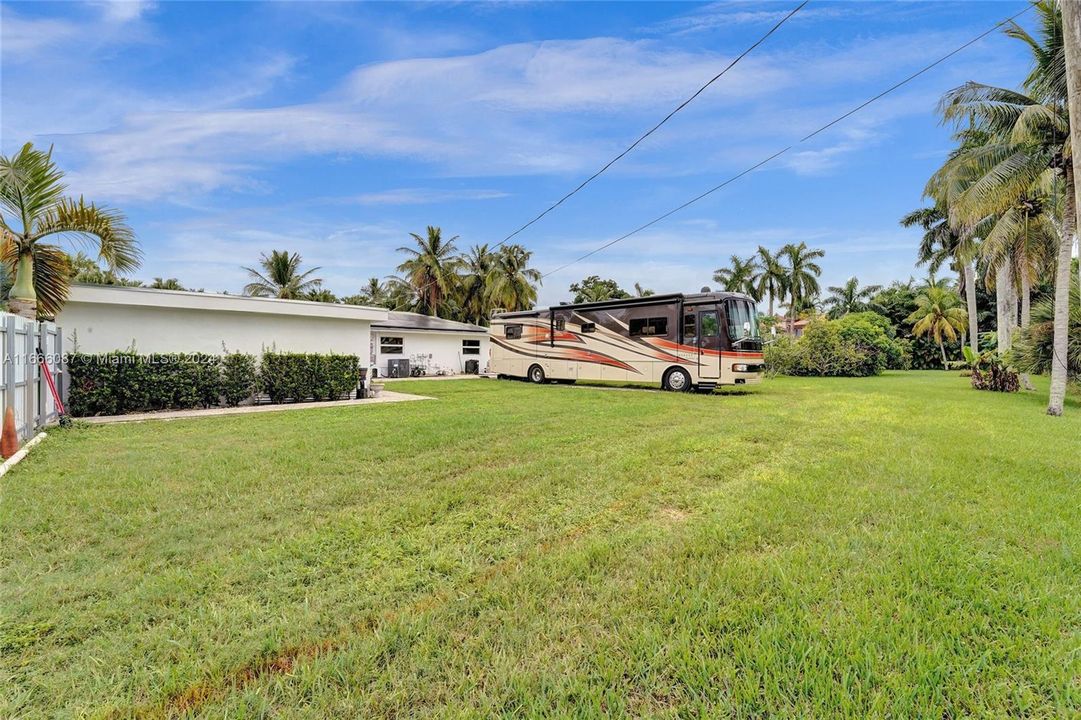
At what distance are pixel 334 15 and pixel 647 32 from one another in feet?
19.6

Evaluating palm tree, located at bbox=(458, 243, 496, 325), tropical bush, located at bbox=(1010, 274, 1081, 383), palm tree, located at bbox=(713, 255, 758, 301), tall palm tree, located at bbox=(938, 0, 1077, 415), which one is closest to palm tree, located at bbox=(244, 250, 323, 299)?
palm tree, located at bbox=(458, 243, 496, 325)

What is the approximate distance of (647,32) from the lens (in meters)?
9.40

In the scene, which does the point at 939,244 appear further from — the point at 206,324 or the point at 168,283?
the point at 168,283

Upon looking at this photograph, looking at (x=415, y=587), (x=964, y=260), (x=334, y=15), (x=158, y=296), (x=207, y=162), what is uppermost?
(x=334, y=15)

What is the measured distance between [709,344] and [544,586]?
37.6 feet

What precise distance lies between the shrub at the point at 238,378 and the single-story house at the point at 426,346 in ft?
28.5

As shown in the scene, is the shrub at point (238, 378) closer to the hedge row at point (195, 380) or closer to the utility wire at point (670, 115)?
the hedge row at point (195, 380)

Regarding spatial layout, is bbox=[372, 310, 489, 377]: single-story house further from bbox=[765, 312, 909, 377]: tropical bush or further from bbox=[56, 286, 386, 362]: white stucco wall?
bbox=[765, 312, 909, 377]: tropical bush

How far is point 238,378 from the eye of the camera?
34.6 ft

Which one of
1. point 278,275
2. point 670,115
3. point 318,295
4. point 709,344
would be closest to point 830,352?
point 709,344

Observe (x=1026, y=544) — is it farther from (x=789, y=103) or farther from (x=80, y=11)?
(x=789, y=103)

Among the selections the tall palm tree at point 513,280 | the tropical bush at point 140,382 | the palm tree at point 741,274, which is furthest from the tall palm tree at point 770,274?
the tropical bush at point 140,382

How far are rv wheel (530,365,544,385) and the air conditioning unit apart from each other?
6.74 metres

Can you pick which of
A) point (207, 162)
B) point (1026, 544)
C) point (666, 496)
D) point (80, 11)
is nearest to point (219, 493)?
point (666, 496)
